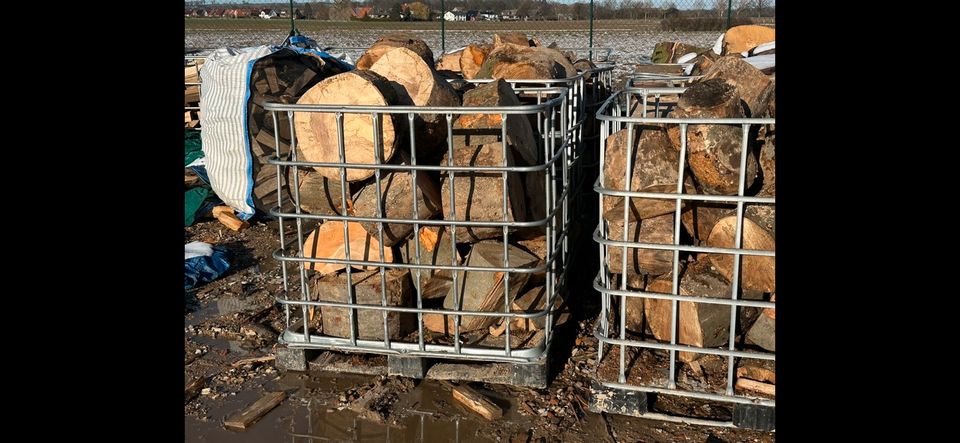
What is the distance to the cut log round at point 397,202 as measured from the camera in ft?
10.8

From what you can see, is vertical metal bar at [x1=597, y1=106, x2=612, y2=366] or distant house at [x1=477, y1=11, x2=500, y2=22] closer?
vertical metal bar at [x1=597, y1=106, x2=612, y2=366]

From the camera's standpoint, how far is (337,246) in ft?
11.8

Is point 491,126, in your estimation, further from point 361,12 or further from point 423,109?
point 361,12

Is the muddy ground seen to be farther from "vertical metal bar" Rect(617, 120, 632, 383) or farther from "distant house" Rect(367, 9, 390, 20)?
"distant house" Rect(367, 9, 390, 20)

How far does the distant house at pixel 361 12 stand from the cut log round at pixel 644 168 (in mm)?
16926

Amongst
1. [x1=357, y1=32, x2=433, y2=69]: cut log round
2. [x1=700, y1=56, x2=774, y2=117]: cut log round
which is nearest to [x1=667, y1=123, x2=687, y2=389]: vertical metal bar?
[x1=700, y1=56, x2=774, y2=117]: cut log round

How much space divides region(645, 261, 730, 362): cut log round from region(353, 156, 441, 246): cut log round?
3.45ft

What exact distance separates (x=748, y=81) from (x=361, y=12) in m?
17.1

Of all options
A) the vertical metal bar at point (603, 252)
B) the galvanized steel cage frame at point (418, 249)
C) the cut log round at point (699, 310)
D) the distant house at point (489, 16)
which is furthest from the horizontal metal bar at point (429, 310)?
the distant house at point (489, 16)

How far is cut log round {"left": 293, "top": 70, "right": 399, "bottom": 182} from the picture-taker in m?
3.25

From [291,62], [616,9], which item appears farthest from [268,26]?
[291,62]

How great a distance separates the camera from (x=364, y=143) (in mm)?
3262
